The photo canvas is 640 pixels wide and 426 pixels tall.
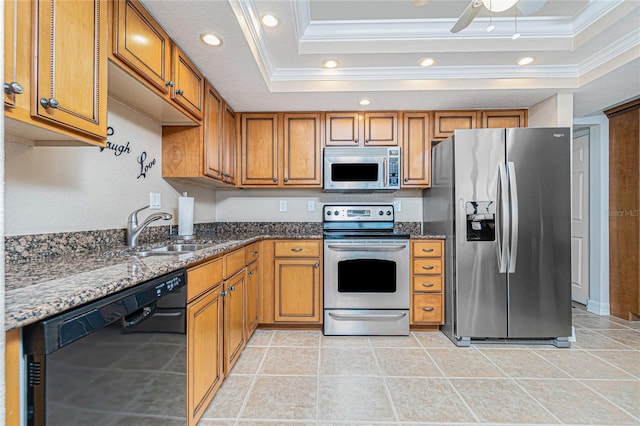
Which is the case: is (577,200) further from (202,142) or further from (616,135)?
(202,142)

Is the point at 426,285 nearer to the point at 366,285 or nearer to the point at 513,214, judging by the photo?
the point at 366,285

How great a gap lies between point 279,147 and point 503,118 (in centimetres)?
224

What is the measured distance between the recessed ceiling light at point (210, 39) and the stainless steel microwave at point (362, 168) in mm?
1400

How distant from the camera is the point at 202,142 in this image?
216 centimetres

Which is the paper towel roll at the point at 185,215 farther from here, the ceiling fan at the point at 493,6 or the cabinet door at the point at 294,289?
the ceiling fan at the point at 493,6

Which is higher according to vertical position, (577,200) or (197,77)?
(197,77)

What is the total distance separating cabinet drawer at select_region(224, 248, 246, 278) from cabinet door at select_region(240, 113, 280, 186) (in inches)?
42.7

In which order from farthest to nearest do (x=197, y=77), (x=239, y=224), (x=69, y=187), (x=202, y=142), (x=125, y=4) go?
(x=239, y=224)
(x=202, y=142)
(x=197, y=77)
(x=69, y=187)
(x=125, y=4)

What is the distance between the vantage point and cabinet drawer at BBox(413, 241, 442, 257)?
259cm

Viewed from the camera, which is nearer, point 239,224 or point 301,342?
point 301,342

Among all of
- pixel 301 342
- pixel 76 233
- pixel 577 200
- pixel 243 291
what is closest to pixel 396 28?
pixel 243 291

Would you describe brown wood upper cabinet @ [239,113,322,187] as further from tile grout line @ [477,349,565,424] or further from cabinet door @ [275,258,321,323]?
tile grout line @ [477,349,565,424]

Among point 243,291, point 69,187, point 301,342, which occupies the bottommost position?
point 301,342

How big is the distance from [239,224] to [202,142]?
4.13 ft
